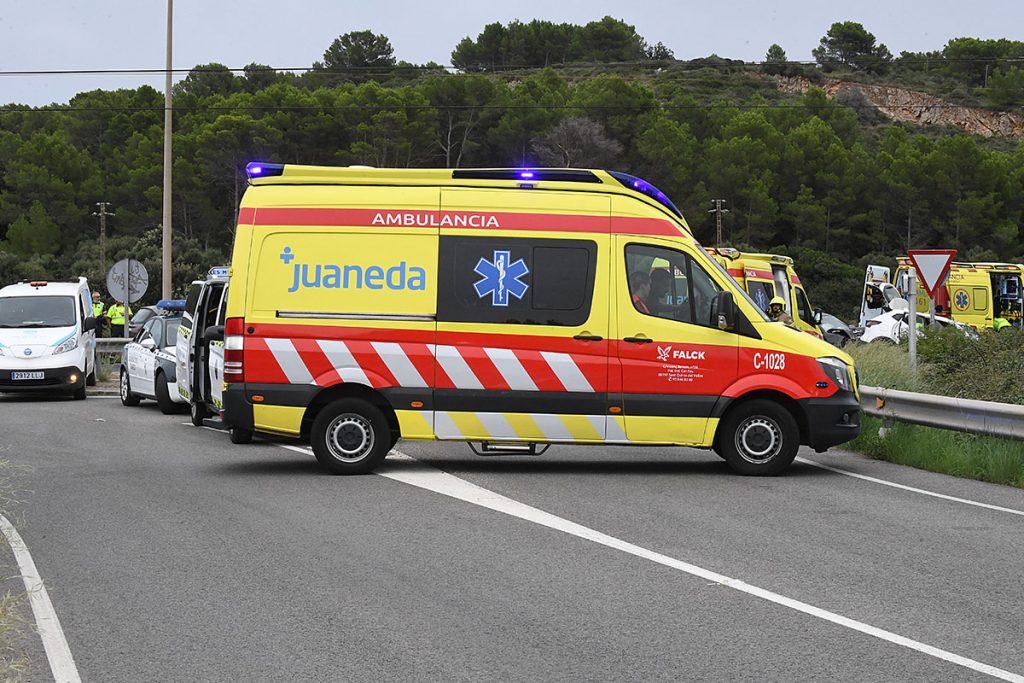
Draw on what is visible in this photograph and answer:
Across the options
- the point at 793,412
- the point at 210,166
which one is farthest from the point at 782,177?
the point at 793,412

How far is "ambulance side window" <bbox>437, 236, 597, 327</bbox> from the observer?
39.8ft

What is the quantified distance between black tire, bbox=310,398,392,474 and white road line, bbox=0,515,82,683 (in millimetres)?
3475

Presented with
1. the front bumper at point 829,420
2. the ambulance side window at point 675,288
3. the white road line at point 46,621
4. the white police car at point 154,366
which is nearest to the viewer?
the white road line at point 46,621

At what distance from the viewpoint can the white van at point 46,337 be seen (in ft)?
76.0

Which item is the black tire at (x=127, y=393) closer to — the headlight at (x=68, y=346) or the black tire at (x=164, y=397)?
the headlight at (x=68, y=346)

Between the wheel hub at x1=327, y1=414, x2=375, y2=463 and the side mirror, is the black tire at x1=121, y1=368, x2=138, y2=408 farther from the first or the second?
the side mirror

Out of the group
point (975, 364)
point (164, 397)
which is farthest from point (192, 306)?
point (975, 364)

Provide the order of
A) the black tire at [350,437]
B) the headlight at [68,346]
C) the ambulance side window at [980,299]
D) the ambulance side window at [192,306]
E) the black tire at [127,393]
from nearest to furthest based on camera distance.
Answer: the black tire at [350,437] < the ambulance side window at [192,306] < the black tire at [127,393] < the headlight at [68,346] < the ambulance side window at [980,299]

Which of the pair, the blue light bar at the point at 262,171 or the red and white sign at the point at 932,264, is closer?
the blue light bar at the point at 262,171

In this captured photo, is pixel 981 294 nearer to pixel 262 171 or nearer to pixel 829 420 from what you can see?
pixel 829 420

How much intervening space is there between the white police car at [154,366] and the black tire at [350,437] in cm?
813

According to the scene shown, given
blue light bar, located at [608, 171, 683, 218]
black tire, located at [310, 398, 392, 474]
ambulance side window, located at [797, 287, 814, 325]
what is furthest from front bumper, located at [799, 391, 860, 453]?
ambulance side window, located at [797, 287, 814, 325]

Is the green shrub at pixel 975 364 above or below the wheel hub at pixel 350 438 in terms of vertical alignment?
above

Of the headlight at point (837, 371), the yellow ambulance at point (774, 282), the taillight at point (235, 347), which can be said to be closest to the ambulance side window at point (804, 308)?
the yellow ambulance at point (774, 282)
